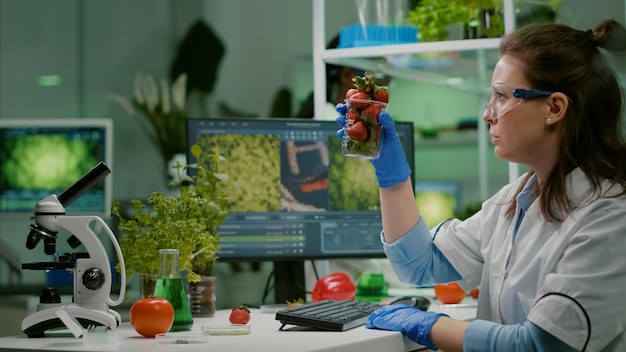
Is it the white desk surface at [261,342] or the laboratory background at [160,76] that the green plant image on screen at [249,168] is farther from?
the laboratory background at [160,76]

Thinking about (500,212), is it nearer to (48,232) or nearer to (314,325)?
(314,325)

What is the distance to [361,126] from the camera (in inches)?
83.0

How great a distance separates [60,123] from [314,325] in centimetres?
268

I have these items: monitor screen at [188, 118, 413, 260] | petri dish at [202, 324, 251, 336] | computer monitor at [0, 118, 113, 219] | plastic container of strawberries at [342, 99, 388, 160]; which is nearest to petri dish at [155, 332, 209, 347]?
petri dish at [202, 324, 251, 336]

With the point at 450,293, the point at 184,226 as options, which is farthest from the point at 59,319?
the point at 450,293

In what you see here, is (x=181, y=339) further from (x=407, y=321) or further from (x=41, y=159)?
(x=41, y=159)

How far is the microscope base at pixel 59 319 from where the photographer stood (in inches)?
74.9

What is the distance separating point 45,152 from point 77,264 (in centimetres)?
246

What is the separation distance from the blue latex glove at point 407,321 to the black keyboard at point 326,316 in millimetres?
51

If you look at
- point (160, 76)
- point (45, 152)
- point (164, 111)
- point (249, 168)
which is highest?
point (160, 76)

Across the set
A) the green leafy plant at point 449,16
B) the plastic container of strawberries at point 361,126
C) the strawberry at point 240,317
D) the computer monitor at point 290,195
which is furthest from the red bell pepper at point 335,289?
the green leafy plant at point 449,16

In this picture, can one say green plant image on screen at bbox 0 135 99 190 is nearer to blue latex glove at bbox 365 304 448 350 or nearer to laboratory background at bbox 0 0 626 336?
laboratory background at bbox 0 0 626 336

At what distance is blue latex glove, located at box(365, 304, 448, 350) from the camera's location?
6.33 ft

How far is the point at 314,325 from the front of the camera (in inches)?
77.2
